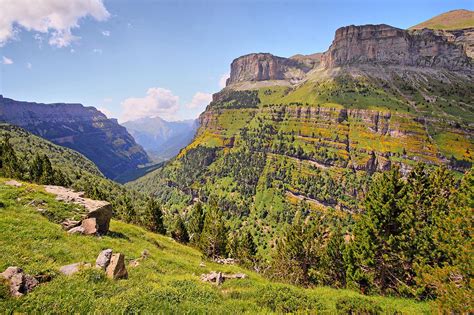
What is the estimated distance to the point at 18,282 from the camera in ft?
34.8

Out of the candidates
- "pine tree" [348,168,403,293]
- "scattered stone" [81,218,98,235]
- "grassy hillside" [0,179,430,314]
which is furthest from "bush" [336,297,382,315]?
"scattered stone" [81,218,98,235]

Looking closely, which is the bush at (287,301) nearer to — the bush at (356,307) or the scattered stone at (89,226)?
the bush at (356,307)

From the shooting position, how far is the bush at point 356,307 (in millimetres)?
16125

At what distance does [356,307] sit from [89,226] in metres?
26.0

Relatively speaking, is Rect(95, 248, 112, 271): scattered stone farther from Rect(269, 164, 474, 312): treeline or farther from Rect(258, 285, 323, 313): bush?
Rect(269, 164, 474, 312): treeline

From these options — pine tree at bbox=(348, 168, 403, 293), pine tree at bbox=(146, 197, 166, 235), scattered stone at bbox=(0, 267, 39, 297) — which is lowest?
pine tree at bbox=(146, 197, 166, 235)

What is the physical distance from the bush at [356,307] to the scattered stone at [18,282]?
57.0ft

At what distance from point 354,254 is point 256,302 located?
25685 mm

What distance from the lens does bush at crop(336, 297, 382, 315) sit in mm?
16125

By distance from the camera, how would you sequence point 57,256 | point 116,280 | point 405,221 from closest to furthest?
point 116,280 → point 57,256 → point 405,221

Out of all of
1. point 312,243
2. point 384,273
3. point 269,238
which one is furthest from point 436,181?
point 269,238

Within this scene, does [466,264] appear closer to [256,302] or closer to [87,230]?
[256,302]

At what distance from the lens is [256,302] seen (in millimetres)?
15984

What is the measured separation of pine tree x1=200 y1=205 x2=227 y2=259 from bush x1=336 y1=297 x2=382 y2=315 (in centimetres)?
4334
